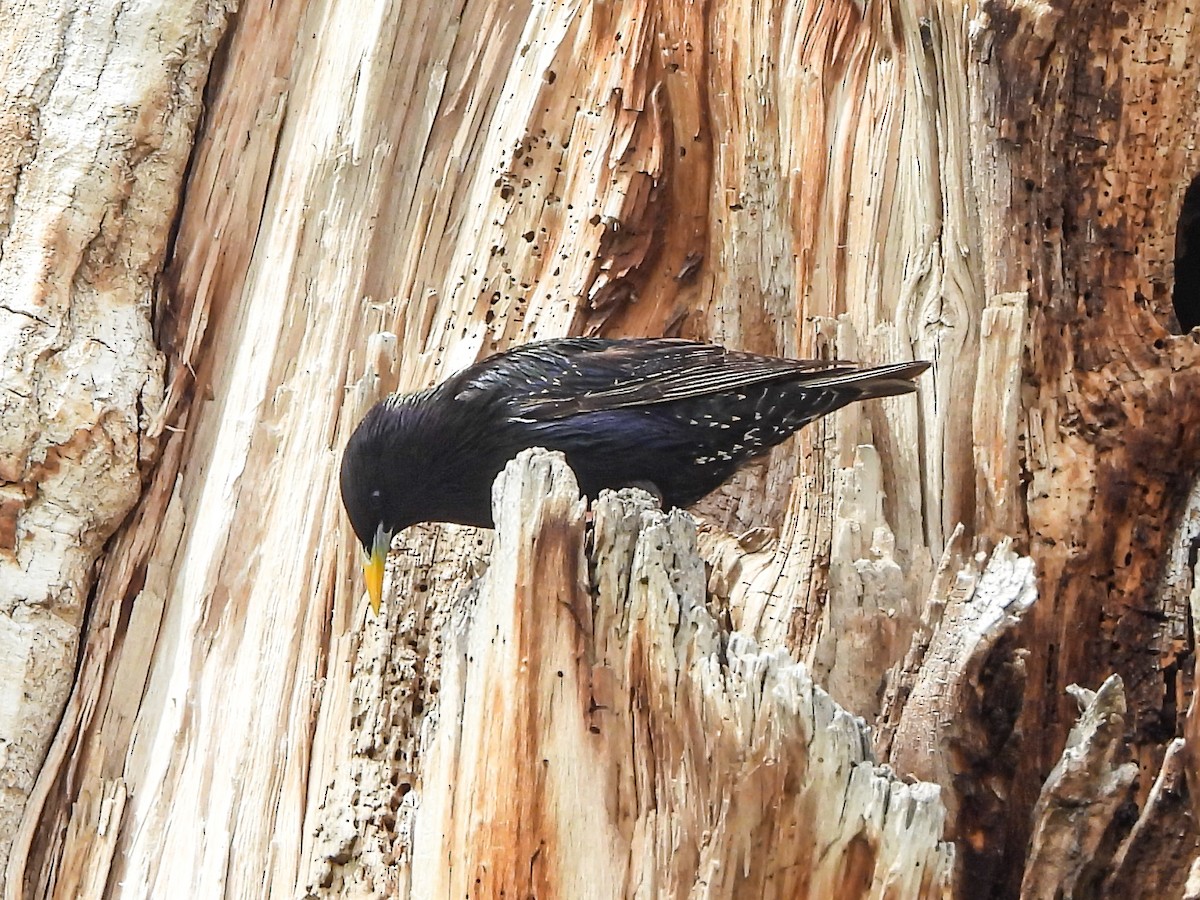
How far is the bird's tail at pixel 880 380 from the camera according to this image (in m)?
2.58

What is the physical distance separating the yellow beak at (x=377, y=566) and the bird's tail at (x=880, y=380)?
1.06 m

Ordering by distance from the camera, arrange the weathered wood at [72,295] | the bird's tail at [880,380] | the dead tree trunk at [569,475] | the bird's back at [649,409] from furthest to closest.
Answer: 1. the weathered wood at [72,295]
2. the bird's back at [649,409]
3. the bird's tail at [880,380]
4. the dead tree trunk at [569,475]

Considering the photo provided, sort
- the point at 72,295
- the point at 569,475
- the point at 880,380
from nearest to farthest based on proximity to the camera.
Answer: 1. the point at 569,475
2. the point at 880,380
3. the point at 72,295

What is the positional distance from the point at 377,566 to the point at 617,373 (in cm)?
71

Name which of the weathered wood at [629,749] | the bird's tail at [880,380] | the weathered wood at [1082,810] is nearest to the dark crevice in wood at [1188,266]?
the bird's tail at [880,380]

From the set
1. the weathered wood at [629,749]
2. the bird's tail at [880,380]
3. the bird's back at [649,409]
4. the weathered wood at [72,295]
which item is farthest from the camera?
the weathered wood at [72,295]

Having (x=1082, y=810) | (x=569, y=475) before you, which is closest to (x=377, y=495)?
(x=569, y=475)

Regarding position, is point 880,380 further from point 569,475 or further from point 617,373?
point 569,475

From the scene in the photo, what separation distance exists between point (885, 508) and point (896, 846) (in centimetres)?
96

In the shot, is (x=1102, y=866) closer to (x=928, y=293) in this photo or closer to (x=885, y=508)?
(x=885, y=508)

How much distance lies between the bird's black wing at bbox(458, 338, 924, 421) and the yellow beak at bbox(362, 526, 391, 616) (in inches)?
15.0

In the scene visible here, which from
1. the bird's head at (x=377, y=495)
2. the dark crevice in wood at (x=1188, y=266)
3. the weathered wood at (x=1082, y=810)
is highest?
the dark crevice in wood at (x=1188, y=266)

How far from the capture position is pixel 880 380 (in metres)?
2.59

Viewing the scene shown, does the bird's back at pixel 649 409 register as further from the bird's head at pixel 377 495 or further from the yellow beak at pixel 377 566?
the yellow beak at pixel 377 566
